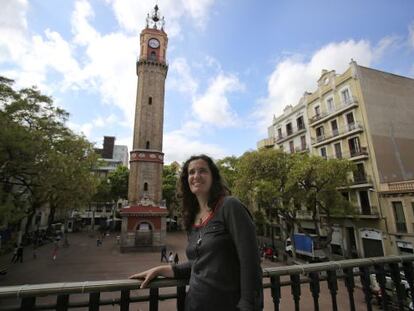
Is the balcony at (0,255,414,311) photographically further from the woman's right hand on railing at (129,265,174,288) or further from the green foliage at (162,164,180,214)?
the green foliage at (162,164,180,214)

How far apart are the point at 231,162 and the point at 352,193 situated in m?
11.9

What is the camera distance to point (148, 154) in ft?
91.8

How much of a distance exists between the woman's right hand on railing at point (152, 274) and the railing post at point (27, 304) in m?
0.75

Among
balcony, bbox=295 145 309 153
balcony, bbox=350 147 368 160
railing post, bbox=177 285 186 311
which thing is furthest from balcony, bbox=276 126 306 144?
railing post, bbox=177 285 186 311

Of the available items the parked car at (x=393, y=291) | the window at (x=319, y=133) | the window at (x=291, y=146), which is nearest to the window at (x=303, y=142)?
the window at (x=291, y=146)

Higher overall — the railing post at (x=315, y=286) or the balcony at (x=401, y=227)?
the railing post at (x=315, y=286)

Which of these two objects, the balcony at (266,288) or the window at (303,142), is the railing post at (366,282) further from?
the window at (303,142)

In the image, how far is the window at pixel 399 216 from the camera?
57.5 ft

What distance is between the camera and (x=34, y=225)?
36.8 m

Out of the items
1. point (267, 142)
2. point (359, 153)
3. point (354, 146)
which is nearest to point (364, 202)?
point (359, 153)

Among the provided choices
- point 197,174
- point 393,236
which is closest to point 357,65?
point 393,236

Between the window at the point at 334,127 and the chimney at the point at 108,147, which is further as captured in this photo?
the chimney at the point at 108,147

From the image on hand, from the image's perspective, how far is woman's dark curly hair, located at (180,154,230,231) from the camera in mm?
2213

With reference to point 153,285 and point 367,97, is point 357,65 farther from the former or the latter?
point 153,285
